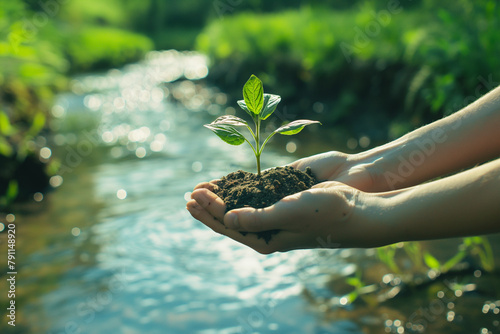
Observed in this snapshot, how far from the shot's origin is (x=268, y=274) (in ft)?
14.1

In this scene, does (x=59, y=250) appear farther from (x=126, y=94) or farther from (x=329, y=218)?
(x=126, y=94)

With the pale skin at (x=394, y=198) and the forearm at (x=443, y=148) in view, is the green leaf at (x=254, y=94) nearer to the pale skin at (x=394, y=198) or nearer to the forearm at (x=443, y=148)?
the pale skin at (x=394, y=198)

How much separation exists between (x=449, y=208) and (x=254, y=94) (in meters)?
0.86

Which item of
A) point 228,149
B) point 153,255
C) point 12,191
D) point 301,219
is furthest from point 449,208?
point 228,149

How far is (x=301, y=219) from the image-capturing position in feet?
5.59

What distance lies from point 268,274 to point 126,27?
31.0 metres

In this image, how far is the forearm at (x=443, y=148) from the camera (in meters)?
1.95

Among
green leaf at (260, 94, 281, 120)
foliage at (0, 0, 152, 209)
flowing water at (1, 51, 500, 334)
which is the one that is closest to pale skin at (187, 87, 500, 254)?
green leaf at (260, 94, 281, 120)

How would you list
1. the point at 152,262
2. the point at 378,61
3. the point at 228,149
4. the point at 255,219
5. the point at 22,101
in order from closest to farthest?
the point at 255,219, the point at 152,262, the point at 22,101, the point at 378,61, the point at 228,149

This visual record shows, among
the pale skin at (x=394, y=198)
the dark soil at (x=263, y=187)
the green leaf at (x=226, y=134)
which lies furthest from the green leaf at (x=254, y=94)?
the pale skin at (x=394, y=198)

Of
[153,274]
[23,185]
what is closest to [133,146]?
[23,185]

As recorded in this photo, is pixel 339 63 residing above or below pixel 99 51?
below

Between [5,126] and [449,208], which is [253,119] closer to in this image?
[449,208]

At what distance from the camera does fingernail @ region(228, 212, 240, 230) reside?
171 centimetres
